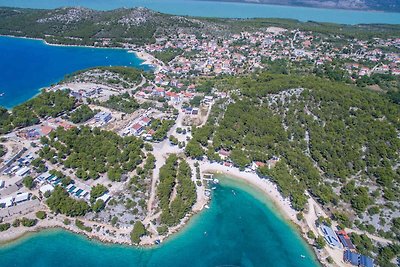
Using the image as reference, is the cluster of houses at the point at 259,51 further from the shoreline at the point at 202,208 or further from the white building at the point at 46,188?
the white building at the point at 46,188

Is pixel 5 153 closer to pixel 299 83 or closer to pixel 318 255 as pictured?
pixel 318 255

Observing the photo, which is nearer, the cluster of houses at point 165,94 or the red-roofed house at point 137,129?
the red-roofed house at point 137,129

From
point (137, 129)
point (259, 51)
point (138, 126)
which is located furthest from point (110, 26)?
point (137, 129)

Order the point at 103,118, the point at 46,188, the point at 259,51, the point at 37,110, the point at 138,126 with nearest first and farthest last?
1. the point at 46,188
2. the point at 138,126
3. the point at 103,118
4. the point at 37,110
5. the point at 259,51

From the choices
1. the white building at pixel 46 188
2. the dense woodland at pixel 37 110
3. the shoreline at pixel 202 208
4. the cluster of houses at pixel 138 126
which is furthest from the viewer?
the dense woodland at pixel 37 110

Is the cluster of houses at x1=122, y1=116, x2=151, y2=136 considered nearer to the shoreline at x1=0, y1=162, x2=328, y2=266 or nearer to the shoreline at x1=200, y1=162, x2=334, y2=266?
the shoreline at x1=200, y1=162, x2=334, y2=266

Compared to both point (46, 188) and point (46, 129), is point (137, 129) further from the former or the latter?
point (46, 188)

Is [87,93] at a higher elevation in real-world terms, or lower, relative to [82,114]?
higher

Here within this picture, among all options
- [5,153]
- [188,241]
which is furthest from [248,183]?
[5,153]

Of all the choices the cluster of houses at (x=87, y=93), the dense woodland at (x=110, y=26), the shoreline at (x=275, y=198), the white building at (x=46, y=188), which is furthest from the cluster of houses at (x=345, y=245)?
the dense woodland at (x=110, y=26)
